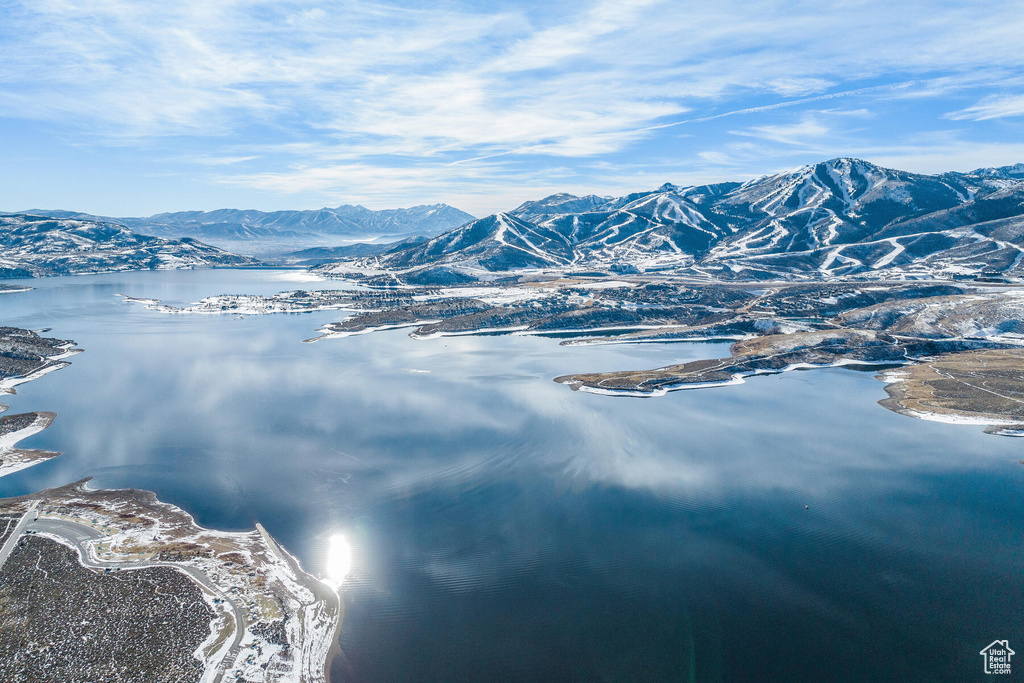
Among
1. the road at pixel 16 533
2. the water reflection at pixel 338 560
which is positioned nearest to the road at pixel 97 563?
the road at pixel 16 533

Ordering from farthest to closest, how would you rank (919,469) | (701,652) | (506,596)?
(919,469) → (506,596) → (701,652)

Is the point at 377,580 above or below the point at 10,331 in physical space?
below

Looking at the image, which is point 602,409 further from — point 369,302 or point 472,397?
point 369,302

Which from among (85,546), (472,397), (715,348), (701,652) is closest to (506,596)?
(701,652)

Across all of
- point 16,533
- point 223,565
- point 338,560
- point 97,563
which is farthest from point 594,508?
point 16,533

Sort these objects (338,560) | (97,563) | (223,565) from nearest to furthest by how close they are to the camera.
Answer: (223,565), (97,563), (338,560)

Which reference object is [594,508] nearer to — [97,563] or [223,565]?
[223,565]
